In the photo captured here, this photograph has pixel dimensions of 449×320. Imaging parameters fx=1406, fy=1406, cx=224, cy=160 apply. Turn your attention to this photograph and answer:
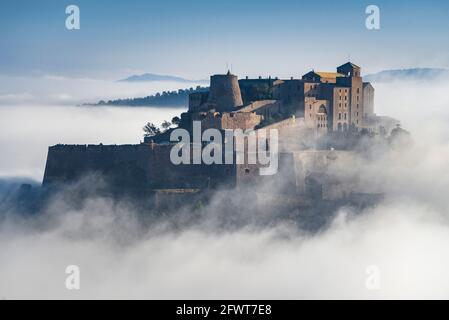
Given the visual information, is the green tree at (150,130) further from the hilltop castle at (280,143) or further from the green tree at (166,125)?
the hilltop castle at (280,143)

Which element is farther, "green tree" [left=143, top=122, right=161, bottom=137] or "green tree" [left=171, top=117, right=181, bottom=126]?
"green tree" [left=143, top=122, right=161, bottom=137]

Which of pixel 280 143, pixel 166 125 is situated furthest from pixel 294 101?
pixel 166 125

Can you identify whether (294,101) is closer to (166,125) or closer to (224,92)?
(224,92)

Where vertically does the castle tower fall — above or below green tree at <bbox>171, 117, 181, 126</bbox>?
above

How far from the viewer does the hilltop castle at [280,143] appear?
6075 centimetres

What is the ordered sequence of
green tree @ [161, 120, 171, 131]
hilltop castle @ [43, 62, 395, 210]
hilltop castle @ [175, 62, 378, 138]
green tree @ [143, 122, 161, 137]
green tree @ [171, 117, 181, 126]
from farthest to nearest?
green tree @ [143, 122, 161, 137]
green tree @ [161, 120, 171, 131]
green tree @ [171, 117, 181, 126]
hilltop castle @ [175, 62, 378, 138]
hilltop castle @ [43, 62, 395, 210]

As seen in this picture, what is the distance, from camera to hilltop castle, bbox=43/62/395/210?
60750 mm

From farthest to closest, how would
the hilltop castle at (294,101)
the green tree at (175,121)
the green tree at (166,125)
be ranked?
the green tree at (166,125)
the green tree at (175,121)
the hilltop castle at (294,101)

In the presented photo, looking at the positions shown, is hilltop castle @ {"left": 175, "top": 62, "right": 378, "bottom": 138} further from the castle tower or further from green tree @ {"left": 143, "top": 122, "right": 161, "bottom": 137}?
green tree @ {"left": 143, "top": 122, "right": 161, "bottom": 137}

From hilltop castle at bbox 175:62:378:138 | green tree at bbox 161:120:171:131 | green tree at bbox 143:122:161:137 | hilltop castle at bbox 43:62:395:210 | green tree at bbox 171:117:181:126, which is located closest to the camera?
hilltop castle at bbox 43:62:395:210

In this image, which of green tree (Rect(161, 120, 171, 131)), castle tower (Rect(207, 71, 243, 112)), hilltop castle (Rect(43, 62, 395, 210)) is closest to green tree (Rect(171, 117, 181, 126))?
green tree (Rect(161, 120, 171, 131))

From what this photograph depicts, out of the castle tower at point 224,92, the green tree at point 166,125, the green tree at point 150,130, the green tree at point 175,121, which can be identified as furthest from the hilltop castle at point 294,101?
the green tree at point 150,130
